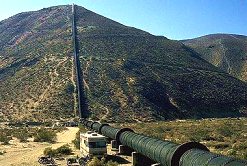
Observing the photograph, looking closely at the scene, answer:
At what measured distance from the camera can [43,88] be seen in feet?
349

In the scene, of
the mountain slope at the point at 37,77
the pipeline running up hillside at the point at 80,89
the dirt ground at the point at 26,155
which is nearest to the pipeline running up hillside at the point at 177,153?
the dirt ground at the point at 26,155

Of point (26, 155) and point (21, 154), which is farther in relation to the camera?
point (21, 154)

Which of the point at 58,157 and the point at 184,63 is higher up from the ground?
the point at 184,63

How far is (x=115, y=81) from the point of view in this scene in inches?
4348

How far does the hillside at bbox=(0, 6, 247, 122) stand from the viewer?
9650 centimetres

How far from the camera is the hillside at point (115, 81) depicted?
3799 inches

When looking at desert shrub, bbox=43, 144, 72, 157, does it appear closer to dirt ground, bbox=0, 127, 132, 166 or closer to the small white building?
dirt ground, bbox=0, 127, 132, 166

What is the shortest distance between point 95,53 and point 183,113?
44.1 m

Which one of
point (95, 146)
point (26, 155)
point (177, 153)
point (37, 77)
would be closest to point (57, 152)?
point (26, 155)

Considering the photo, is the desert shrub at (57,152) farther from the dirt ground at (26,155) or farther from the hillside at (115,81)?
the hillside at (115,81)

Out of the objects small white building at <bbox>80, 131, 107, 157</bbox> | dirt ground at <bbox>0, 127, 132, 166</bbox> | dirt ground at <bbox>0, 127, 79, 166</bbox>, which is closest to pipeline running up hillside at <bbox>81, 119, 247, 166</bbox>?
dirt ground at <bbox>0, 127, 132, 166</bbox>

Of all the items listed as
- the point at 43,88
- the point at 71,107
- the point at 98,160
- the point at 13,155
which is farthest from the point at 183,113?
the point at 98,160

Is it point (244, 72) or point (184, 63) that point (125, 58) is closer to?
point (184, 63)

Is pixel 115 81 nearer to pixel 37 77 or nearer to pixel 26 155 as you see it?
pixel 37 77
